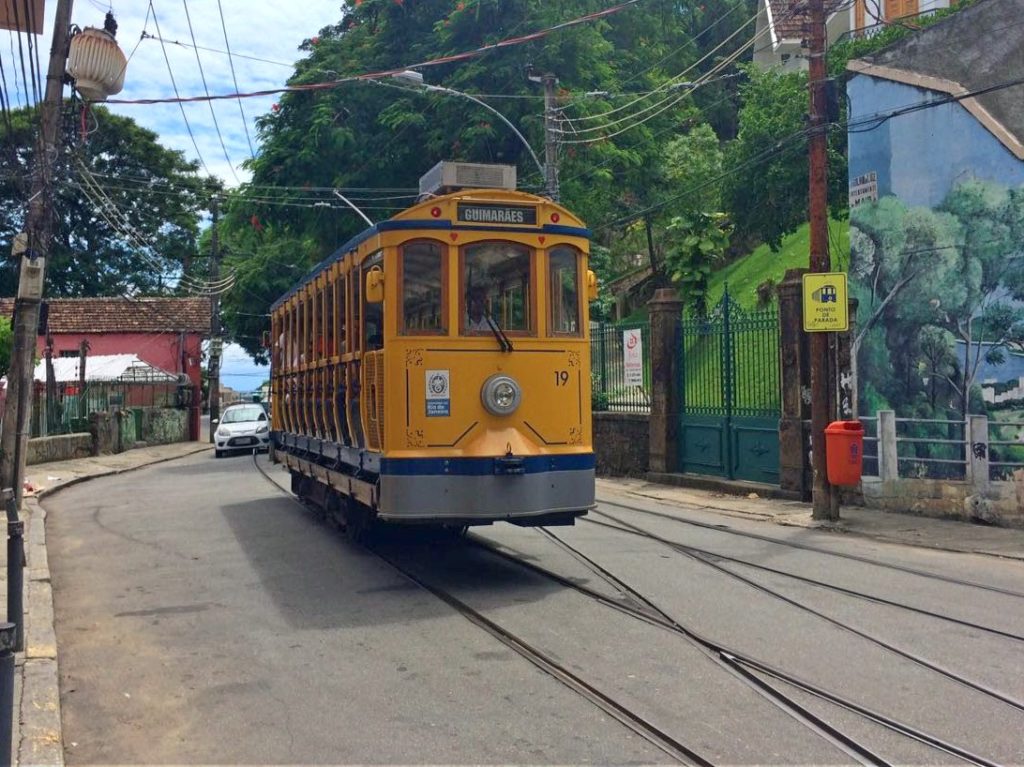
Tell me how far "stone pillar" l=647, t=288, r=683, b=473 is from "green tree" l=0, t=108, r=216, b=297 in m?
33.4

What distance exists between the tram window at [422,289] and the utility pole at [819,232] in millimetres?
6442

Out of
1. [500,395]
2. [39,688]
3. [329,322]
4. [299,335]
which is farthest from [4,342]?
[39,688]

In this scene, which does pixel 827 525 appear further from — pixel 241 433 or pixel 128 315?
pixel 128 315

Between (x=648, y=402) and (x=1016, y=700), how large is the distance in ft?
46.3

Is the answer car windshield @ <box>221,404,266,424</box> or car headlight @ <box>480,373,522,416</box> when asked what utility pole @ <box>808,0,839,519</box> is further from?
car windshield @ <box>221,404,266,424</box>

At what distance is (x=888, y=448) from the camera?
14305mm

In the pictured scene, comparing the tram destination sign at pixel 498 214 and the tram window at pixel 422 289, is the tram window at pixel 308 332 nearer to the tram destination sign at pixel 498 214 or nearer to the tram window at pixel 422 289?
the tram window at pixel 422 289

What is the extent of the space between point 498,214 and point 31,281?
8.15 m

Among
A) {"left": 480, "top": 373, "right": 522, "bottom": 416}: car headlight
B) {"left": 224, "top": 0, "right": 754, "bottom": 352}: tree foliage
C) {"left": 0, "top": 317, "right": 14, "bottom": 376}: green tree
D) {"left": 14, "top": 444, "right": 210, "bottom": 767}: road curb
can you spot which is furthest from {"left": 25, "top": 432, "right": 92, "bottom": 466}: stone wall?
{"left": 480, "top": 373, "right": 522, "bottom": 416}: car headlight

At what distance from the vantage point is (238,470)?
23969 mm

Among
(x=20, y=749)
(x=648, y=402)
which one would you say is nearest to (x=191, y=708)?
(x=20, y=749)

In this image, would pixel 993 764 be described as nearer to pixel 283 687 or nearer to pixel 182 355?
pixel 283 687

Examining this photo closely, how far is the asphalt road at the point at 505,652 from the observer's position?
522 cm

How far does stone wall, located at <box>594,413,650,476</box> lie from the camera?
1966 cm
